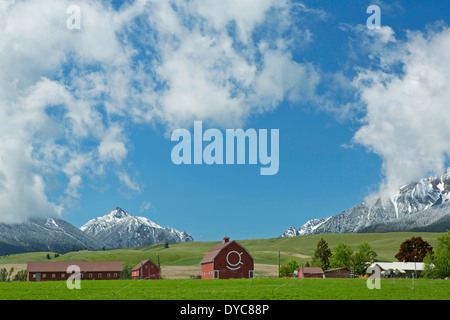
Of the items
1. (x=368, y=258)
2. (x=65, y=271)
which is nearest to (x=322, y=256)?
(x=368, y=258)

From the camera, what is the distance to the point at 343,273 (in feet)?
440

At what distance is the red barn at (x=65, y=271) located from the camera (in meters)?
142

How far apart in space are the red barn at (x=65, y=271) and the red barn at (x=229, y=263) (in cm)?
4575

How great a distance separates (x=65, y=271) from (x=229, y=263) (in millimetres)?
60268

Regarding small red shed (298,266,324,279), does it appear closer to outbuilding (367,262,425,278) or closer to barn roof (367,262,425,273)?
outbuilding (367,262,425,278)

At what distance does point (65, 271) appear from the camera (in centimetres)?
14488

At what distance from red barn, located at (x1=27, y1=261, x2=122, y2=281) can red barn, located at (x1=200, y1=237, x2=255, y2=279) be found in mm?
45749

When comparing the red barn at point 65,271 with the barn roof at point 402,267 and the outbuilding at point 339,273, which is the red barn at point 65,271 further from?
the barn roof at point 402,267

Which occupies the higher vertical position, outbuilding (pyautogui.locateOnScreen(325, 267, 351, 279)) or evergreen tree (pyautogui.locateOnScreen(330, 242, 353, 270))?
evergreen tree (pyautogui.locateOnScreen(330, 242, 353, 270))

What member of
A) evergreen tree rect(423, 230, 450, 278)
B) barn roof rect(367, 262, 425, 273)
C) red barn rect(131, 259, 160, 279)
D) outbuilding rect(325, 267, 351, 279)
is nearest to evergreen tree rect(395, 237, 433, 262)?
barn roof rect(367, 262, 425, 273)

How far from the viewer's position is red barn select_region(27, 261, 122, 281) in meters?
142
